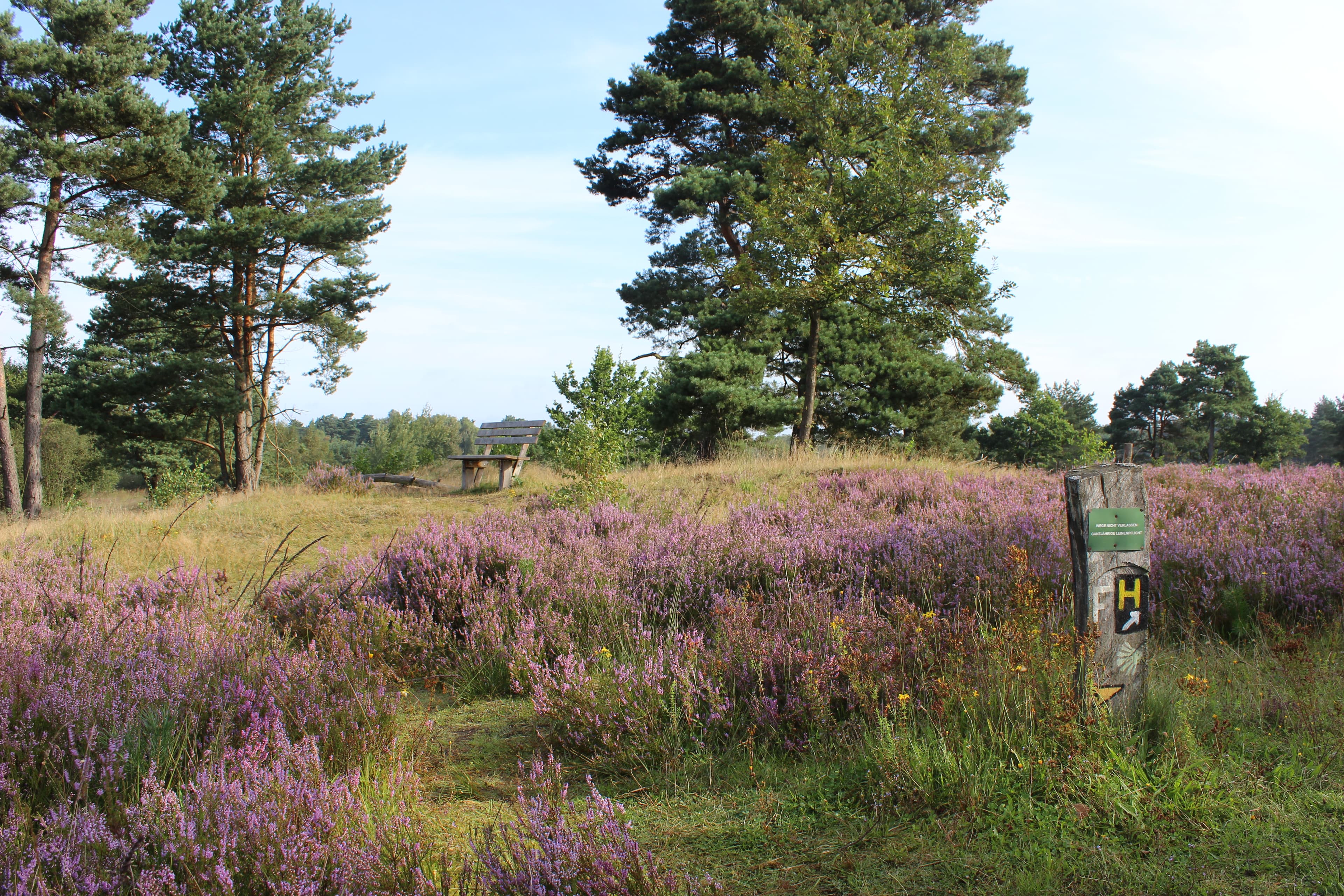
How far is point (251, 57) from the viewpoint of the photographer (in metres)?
19.7

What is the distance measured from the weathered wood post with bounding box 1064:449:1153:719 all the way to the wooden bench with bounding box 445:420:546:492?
12664 mm

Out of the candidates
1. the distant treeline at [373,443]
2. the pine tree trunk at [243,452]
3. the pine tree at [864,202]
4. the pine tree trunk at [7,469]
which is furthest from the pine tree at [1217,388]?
the pine tree trunk at [7,469]

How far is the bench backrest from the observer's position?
15906 millimetres

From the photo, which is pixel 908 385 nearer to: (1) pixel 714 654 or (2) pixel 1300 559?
(2) pixel 1300 559

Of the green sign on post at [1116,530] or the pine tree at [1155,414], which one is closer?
the green sign on post at [1116,530]

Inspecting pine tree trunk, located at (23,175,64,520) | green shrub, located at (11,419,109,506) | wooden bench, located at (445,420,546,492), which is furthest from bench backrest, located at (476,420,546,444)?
green shrub, located at (11,419,109,506)

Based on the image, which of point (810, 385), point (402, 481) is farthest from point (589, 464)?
point (402, 481)

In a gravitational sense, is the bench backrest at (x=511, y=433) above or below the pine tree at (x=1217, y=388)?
below

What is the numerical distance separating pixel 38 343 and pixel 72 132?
4.73 meters

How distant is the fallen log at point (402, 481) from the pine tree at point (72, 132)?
6.45m

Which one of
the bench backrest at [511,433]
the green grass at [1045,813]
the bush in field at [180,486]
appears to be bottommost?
the green grass at [1045,813]

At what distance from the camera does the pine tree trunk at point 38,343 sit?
1622cm

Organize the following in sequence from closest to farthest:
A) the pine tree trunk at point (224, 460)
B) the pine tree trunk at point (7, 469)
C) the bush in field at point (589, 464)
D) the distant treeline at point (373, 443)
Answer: the bush in field at point (589, 464), the pine tree trunk at point (7, 469), the pine tree trunk at point (224, 460), the distant treeline at point (373, 443)

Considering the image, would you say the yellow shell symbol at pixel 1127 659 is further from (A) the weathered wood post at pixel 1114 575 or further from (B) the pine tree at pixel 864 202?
(B) the pine tree at pixel 864 202
